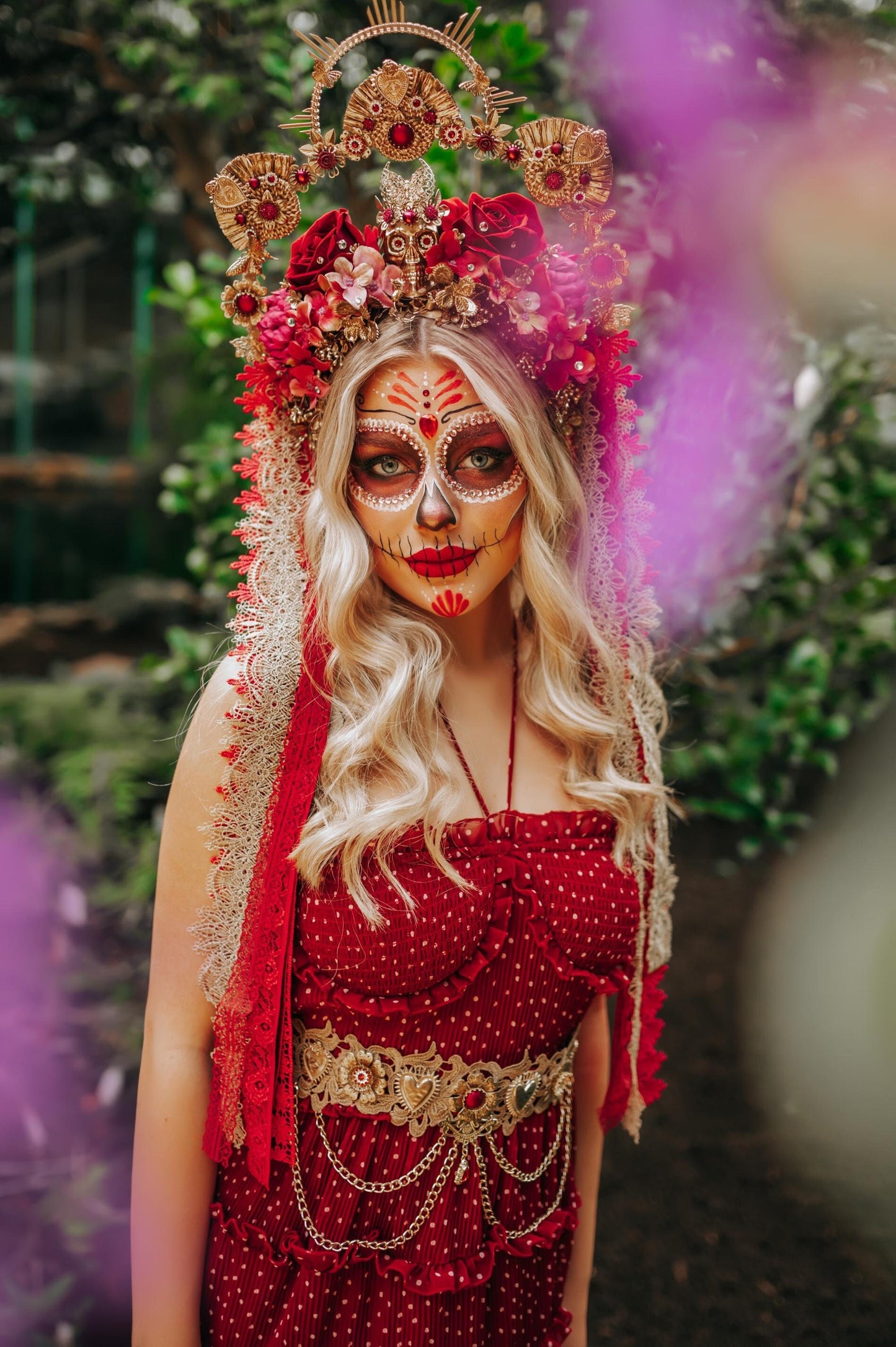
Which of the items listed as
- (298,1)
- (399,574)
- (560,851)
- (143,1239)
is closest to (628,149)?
(298,1)

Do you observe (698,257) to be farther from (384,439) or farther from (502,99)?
(384,439)

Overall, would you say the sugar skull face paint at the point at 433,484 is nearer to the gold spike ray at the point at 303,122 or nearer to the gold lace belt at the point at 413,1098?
the gold spike ray at the point at 303,122

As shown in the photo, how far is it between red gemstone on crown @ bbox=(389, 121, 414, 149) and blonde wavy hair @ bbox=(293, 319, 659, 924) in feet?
0.73

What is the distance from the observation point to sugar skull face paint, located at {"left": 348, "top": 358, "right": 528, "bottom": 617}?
1342 millimetres

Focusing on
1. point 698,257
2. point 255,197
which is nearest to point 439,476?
point 255,197

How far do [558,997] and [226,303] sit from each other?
1068 millimetres

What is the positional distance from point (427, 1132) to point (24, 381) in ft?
12.1

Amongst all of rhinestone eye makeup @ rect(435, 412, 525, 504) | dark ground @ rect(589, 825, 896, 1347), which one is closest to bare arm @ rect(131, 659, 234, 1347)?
rhinestone eye makeup @ rect(435, 412, 525, 504)

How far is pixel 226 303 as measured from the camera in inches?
55.1

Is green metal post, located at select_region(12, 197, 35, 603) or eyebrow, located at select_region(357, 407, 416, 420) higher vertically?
green metal post, located at select_region(12, 197, 35, 603)

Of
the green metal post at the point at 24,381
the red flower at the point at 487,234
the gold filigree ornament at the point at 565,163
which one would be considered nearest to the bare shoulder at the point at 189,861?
the red flower at the point at 487,234

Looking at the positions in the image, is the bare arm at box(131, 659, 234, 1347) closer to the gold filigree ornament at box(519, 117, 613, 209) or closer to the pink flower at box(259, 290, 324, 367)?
the pink flower at box(259, 290, 324, 367)

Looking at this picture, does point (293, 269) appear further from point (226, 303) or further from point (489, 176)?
point (489, 176)

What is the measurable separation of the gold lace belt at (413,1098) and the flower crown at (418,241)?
2.95 ft
